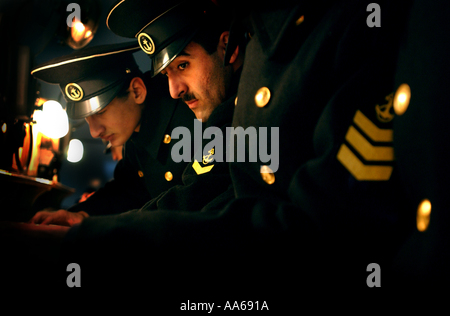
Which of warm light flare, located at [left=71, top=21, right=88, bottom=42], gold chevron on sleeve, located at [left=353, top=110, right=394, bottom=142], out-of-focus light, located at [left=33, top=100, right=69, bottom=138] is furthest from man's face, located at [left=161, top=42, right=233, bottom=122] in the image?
warm light flare, located at [left=71, top=21, right=88, bottom=42]

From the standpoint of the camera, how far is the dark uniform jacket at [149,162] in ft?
4.60

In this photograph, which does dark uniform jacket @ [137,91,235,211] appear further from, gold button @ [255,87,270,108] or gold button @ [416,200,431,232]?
gold button @ [416,200,431,232]

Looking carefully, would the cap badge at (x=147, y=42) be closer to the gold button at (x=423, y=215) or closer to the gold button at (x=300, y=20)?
the gold button at (x=300, y=20)

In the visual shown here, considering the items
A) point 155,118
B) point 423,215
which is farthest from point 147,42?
point 423,215

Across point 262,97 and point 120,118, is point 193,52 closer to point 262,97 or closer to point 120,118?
point 120,118

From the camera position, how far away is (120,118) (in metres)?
1.63

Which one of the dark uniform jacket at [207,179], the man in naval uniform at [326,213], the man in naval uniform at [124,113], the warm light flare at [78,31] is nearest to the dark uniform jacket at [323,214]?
the man in naval uniform at [326,213]

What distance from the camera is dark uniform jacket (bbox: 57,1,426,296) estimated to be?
0.38 metres

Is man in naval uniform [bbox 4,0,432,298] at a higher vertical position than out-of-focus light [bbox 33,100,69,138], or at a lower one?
lower

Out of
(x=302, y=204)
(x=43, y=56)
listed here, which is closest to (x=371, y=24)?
(x=302, y=204)

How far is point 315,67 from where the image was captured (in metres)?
0.48

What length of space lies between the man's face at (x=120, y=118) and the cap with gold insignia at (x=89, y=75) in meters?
0.07

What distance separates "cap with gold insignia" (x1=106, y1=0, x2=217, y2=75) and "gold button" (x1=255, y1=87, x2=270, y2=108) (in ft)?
2.36
